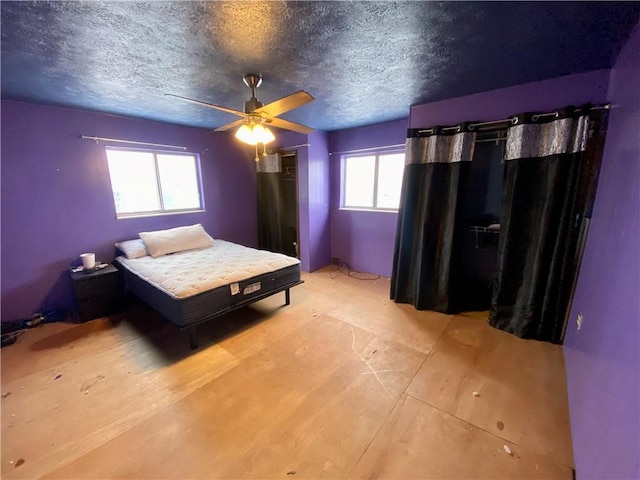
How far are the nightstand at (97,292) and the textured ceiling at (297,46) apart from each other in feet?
5.81

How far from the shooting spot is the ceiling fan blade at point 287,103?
1.66 meters

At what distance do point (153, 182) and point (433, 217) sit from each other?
3734mm

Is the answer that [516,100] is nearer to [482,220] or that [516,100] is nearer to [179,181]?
[482,220]

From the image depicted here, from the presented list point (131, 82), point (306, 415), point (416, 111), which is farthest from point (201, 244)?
point (416, 111)

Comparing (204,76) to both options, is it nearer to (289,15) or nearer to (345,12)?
(289,15)

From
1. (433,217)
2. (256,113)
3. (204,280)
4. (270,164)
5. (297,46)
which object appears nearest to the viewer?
(297,46)

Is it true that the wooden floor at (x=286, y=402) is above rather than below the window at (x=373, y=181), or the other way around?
below

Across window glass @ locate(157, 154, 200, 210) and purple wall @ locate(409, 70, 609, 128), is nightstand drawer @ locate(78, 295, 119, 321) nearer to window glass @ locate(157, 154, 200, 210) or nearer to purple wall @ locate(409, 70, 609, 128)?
window glass @ locate(157, 154, 200, 210)

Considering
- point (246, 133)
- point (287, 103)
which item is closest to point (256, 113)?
point (246, 133)

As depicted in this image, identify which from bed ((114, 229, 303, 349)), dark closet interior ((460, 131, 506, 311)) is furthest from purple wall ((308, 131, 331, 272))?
dark closet interior ((460, 131, 506, 311))

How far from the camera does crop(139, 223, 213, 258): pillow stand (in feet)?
10.5

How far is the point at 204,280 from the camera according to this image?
2336 millimetres

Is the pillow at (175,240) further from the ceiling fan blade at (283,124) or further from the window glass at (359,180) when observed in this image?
the window glass at (359,180)

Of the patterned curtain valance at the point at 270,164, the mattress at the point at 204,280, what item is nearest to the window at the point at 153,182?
the mattress at the point at 204,280
